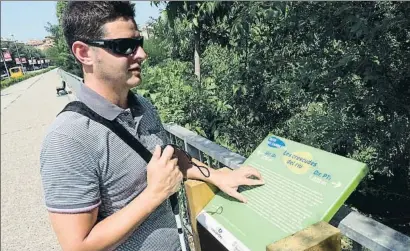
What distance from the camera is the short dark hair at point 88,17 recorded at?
1396mm

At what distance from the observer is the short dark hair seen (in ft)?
4.58

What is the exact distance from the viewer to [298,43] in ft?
13.0

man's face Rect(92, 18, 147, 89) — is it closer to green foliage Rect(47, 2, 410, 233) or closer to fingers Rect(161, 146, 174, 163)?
fingers Rect(161, 146, 174, 163)

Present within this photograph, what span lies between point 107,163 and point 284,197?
2.17 ft

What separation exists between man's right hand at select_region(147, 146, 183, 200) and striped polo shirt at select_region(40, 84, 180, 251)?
0.37 ft

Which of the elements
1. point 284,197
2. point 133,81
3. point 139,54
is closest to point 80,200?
point 133,81

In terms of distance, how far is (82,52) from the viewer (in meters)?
1.43

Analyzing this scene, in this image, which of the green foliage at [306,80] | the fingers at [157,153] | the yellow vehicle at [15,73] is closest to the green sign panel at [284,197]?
the fingers at [157,153]

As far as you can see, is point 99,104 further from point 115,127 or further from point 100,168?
point 100,168

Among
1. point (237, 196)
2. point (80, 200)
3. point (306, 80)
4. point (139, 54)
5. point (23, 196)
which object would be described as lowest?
point (23, 196)

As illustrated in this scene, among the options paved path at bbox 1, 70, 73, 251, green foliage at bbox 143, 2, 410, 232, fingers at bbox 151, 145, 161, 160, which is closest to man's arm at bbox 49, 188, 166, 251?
fingers at bbox 151, 145, 161, 160

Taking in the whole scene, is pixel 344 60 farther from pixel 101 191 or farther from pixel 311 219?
pixel 101 191

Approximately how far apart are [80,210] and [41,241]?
388 cm

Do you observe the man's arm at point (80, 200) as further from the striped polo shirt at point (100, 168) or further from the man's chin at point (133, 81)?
the man's chin at point (133, 81)
